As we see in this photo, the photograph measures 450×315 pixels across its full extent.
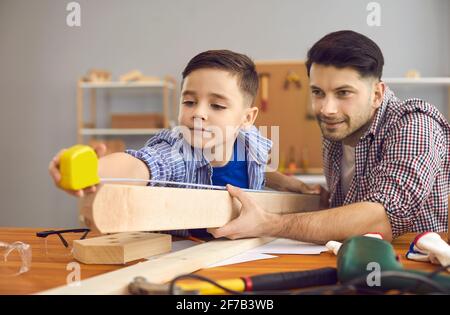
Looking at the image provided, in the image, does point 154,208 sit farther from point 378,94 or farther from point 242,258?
point 378,94

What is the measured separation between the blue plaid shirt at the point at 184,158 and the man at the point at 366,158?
167mm

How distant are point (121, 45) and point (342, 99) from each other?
11.3 ft

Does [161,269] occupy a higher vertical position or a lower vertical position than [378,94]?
lower

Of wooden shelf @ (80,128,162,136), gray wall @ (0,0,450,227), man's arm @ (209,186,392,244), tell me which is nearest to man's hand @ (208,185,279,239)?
man's arm @ (209,186,392,244)

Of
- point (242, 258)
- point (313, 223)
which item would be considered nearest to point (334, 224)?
point (313, 223)

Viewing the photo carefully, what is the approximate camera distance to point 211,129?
4.08ft

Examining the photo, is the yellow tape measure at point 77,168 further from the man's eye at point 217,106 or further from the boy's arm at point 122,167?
the man's eye at point 217,106

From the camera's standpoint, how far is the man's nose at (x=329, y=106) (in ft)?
4.69

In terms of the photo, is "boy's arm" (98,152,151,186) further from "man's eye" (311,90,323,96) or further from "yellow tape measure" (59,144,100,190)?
"man's eye" (311,90,323,96)

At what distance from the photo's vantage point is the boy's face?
1.21 m

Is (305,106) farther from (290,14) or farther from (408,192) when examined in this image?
(408,192)

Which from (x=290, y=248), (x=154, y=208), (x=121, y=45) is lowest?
(x=290, y=248)

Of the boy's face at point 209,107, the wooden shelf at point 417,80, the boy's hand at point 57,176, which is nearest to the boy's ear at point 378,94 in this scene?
the boy's face at point 209,107

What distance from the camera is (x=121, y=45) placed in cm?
455
